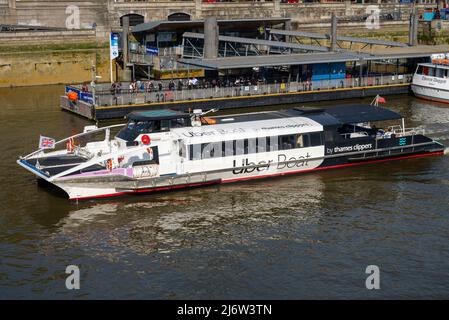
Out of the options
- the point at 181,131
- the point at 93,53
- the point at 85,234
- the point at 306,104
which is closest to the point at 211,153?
the point at 181,131

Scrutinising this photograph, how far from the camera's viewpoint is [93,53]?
73.4 meters

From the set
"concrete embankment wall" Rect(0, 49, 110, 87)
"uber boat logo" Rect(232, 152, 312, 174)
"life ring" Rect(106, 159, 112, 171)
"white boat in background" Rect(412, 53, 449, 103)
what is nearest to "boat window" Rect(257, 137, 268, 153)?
"uber boat logo" Rect(232, 152, 312, 174)

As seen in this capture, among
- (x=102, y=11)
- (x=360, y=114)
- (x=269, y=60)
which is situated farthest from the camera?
(x=102, y=11)

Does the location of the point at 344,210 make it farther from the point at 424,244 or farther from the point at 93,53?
the point at 93,53

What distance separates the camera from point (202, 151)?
1441 inches

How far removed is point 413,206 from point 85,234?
15.8 metres

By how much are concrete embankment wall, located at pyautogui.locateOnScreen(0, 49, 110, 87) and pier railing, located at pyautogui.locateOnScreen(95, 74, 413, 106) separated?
1488 centimetres

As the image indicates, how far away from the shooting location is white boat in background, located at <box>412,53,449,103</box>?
6112 cm

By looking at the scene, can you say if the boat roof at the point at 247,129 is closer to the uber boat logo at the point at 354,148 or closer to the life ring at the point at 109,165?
the uber boat logo at the point at 354,148

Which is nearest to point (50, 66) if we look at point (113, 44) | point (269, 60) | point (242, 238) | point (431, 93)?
point (113, 44)

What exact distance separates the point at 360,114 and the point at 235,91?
61.4ft

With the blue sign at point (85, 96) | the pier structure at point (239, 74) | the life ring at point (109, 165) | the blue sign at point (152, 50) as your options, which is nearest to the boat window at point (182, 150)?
the life ring at point (109, 165)

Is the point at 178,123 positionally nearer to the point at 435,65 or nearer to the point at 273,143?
the point at 273,143

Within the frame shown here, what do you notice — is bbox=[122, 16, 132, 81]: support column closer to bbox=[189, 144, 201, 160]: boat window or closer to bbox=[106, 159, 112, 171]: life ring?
bbox=[189, 144, 201, 160]: boat window
